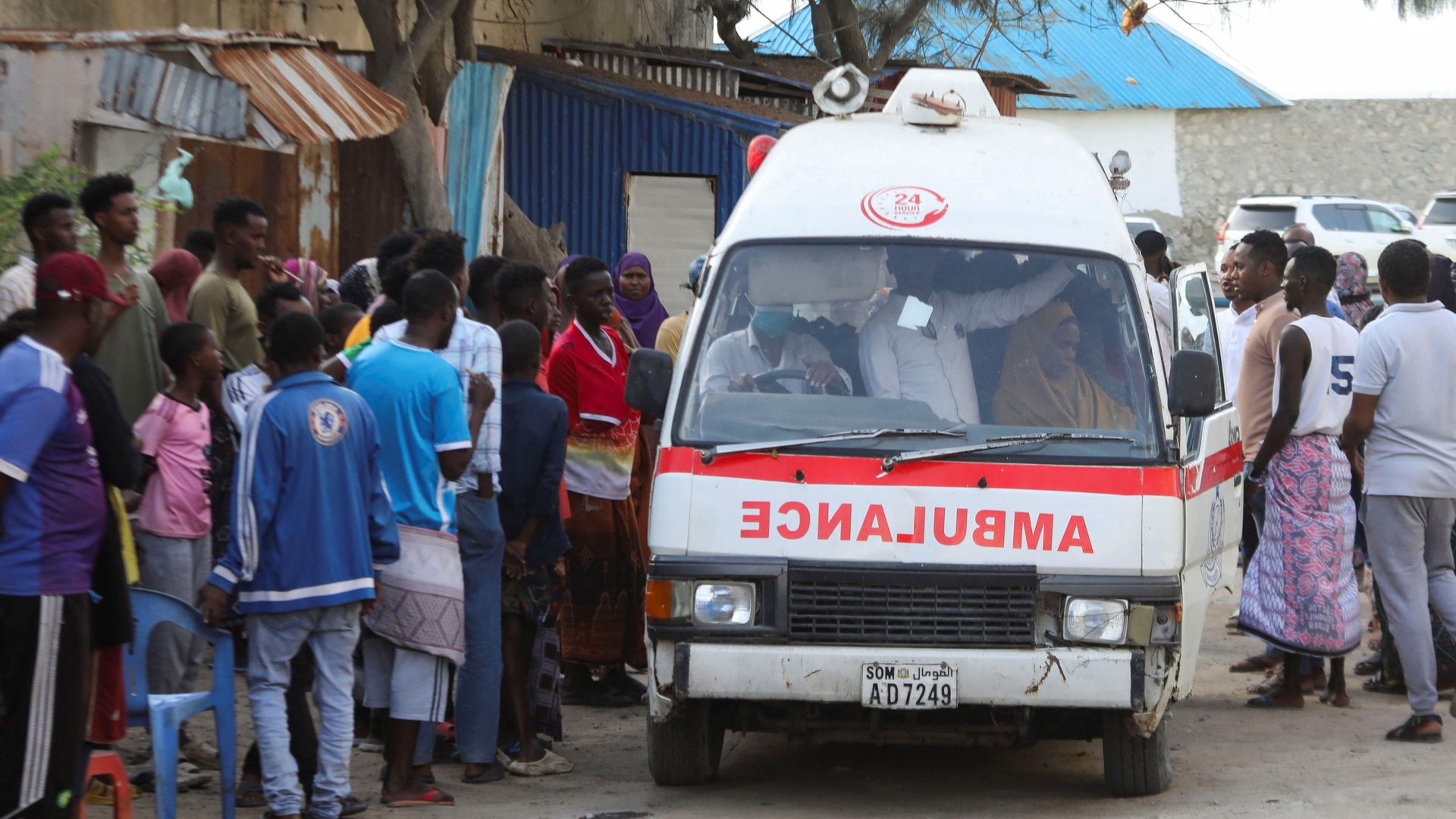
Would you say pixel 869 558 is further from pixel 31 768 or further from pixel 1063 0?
pixel 1063 0

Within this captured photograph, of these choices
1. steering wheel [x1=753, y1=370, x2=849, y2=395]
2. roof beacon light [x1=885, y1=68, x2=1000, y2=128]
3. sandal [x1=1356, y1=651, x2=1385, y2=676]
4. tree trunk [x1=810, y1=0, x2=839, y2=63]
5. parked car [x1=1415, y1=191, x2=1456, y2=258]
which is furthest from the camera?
parked car [x1=1415, y1=191, x2=1456, y2=258]

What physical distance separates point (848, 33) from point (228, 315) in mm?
11858

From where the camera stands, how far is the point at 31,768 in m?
4.33

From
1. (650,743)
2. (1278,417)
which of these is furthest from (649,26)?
(650,743)

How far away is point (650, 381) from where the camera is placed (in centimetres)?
580

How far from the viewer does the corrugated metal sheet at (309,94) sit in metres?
8.97

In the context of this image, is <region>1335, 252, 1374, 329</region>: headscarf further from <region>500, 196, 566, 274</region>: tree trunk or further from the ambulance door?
<region>500, 196, 566, 274</region>: tree trunk

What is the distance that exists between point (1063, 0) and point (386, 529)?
3039 cm

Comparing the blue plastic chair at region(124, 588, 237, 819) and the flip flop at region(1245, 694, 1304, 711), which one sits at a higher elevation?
the blue plastic chair at region(124, 588, 237, 819)

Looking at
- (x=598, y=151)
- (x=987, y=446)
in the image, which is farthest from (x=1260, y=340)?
(x=598, y=151)

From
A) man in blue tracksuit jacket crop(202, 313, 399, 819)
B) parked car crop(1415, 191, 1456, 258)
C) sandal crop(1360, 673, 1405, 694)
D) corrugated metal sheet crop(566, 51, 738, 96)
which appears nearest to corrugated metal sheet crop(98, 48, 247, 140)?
man in blue tracksuit jacket crop(202, 313, 399, 819)

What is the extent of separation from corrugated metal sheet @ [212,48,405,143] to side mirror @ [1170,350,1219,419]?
17.4 ft

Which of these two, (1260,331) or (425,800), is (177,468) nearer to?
(425,800)

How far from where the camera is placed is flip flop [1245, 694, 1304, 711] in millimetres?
7578
